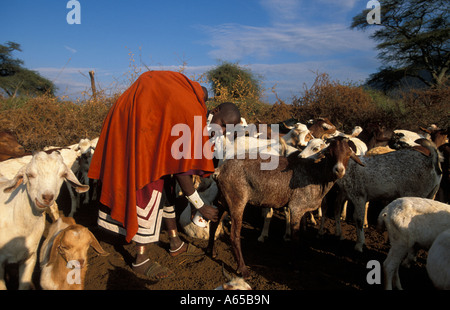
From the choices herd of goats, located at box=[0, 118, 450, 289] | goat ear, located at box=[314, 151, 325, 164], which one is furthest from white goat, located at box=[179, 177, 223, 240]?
goat ear, located at box=[314, 151, 325, 164]

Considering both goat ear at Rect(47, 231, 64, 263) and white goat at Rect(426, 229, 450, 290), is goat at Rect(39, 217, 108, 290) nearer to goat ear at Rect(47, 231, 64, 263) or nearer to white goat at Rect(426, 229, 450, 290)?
goat ear at Rect(47, 231, 64, 263)

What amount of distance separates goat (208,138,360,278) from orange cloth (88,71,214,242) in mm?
565

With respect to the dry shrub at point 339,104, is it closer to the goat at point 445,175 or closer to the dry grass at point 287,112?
the dry grass at point 287,112

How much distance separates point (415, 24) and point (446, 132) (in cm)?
1417

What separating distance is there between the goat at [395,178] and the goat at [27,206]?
15.5 feet

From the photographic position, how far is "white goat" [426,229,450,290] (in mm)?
3104

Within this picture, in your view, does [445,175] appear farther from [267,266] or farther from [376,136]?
[267,266]

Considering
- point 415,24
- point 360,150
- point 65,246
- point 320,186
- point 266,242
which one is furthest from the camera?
point 415,24

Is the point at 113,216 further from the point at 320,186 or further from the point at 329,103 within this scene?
the point at 329,103

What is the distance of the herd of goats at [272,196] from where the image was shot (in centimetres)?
331

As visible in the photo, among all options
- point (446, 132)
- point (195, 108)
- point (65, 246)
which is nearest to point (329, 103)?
point (446, 132)

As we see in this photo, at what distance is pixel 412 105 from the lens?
12328mm

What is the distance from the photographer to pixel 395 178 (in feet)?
18.8

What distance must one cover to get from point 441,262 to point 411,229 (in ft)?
2.10
